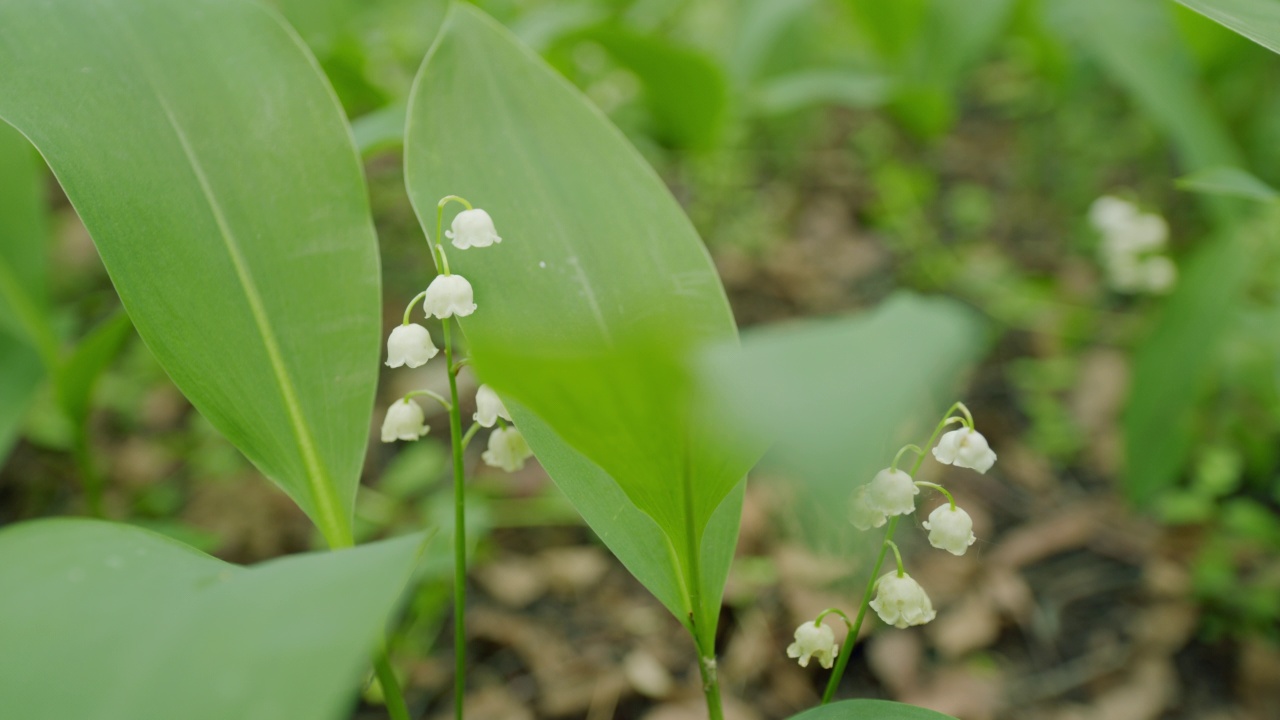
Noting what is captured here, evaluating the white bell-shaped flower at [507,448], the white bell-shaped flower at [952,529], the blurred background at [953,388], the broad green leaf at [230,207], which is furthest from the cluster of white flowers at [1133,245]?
the broad green leaf at [230,207]

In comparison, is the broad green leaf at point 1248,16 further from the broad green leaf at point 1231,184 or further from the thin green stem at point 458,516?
the thin green stem at point 458,516

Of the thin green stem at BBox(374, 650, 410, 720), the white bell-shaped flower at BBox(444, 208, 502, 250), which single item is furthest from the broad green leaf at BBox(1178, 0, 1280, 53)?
the thin green stem at BBox(374, 650, 410, 720)

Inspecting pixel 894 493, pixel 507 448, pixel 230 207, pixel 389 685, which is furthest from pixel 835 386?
pixel 230 207

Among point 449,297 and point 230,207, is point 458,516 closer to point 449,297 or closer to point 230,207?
point 449,297

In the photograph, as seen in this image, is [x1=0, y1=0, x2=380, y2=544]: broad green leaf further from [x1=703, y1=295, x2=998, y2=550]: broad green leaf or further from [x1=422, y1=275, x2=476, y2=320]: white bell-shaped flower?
[x1=703, y1=295, x2=998, y2=550]: broad green leaf

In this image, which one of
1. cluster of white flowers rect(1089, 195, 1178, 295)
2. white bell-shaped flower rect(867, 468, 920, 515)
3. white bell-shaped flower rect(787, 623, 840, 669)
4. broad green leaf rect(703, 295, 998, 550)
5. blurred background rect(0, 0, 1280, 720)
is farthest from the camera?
cluster of white flowers rect(1089, 195, 1178, 295)
